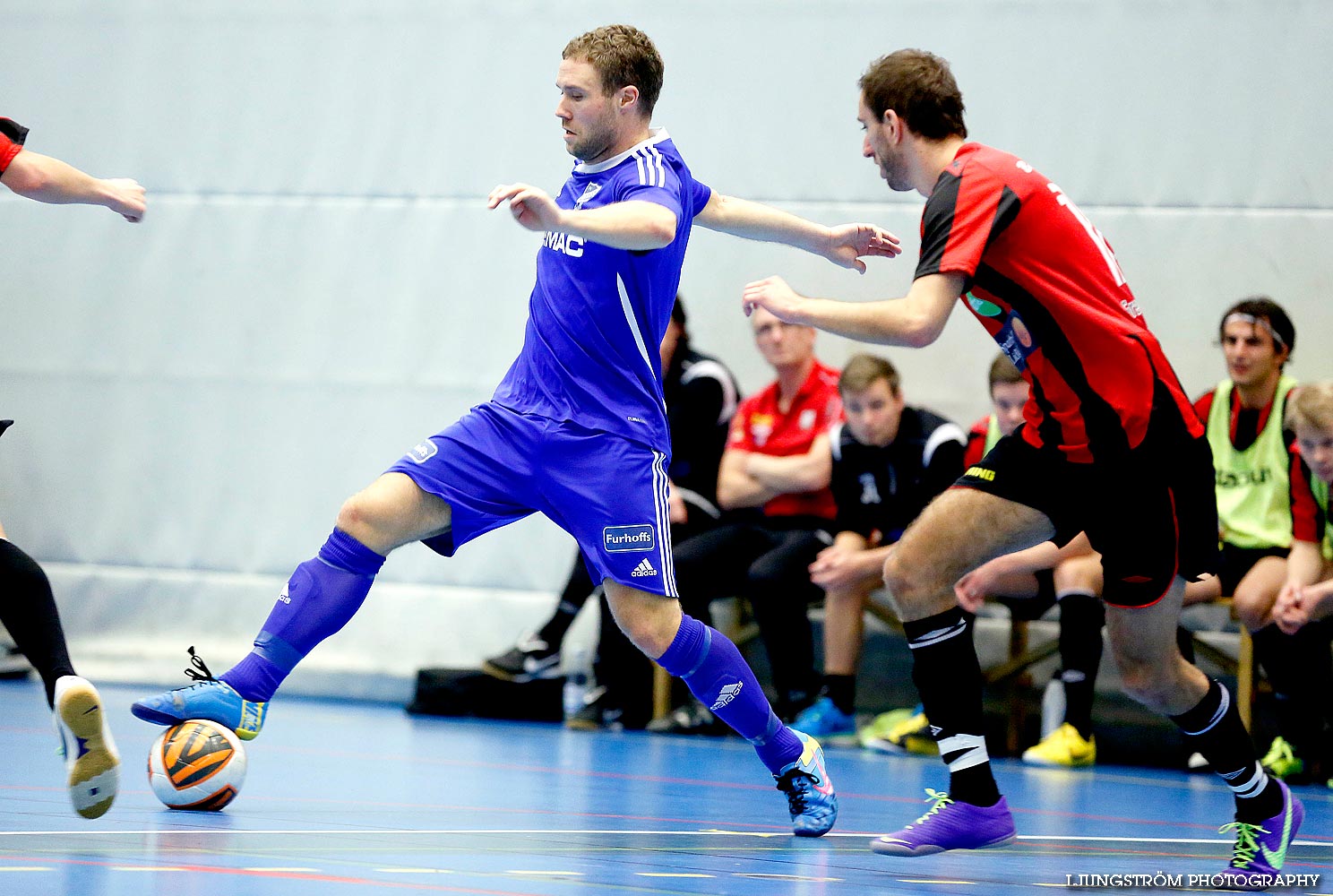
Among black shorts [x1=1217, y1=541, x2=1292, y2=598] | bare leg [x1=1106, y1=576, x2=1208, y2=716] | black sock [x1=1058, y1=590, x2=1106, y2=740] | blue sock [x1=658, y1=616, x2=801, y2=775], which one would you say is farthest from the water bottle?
bare leg [x1=1106, y1=576, x2=1208, y2=716]

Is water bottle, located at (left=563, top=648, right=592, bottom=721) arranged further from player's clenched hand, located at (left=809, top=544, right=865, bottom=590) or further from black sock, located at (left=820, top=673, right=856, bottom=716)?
player's clenched hand, located at (left=809, top=544, right=865, bottom=590)

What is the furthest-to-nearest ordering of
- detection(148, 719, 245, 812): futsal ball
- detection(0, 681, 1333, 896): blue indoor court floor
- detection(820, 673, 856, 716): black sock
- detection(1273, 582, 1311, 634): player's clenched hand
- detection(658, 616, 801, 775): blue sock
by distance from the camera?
detection(820, 673, 856, 716): black sock → detection(1273, 582, 1311, 634): player's clenched hand → detection(658, 616, 801, 775): blue sock → detection(148, 719, 245, 812): futsal ball → detection(0, 681, 1333, 896): blue indoor court floor

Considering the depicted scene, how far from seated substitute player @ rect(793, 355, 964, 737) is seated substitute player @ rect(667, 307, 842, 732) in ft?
0.40

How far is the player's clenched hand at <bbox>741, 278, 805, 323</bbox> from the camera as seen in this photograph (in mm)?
3785

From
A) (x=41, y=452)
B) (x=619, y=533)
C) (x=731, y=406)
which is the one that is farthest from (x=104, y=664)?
(x=619, y=533)

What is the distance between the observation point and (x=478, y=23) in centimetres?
940

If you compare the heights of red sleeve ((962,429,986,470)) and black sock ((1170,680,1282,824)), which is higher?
red sleeve ((962,429,986,470))

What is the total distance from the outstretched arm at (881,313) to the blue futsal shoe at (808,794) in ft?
4.39

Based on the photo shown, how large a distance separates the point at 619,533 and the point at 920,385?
4.45 meters

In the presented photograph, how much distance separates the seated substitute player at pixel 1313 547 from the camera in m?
6.40

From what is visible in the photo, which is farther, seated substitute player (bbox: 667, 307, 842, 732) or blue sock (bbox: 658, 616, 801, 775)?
seated substitute player (bbox: 667, 307, 842, 732)

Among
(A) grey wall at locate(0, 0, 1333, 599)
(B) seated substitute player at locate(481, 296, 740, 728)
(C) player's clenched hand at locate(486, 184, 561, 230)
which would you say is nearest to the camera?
(C) player's clenched hand at locate(486, 184, 561, 230)

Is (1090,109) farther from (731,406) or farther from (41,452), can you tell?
(41,452)

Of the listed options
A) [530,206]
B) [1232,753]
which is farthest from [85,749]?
[1232,753]
